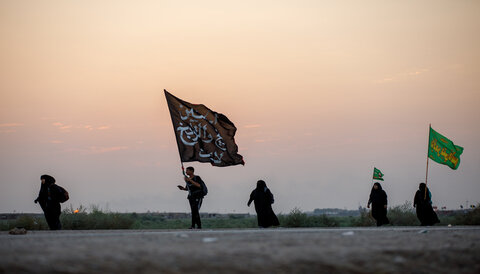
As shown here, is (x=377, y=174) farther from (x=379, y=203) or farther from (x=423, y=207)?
(x=379, y=203)

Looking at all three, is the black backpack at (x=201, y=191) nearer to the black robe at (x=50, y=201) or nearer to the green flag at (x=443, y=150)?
the black robe at (x=50, y=201)

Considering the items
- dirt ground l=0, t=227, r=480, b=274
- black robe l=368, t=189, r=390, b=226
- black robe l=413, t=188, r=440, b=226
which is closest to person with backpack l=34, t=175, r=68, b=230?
black robe l=368, t=189, r=390, b=226

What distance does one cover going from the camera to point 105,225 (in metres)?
33.9

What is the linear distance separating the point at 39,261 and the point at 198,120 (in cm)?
1575

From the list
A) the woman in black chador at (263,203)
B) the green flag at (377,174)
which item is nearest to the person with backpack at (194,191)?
the woman in black chador at (263,203)

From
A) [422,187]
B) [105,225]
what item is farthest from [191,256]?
[105,225]

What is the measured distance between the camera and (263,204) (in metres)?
29.2

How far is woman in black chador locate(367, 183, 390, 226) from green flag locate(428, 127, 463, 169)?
2.23 meters

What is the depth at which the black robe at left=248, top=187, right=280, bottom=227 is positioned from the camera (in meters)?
29.2

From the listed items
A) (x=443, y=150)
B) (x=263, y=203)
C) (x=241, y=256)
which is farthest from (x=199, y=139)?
(x=241, y=256)

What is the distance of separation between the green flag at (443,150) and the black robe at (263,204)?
238 inches

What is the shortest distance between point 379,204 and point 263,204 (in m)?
4.50

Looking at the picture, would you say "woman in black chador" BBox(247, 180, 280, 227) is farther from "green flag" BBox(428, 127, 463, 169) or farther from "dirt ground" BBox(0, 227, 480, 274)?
"dirt ground" BBox(0, 227, 480, 274)

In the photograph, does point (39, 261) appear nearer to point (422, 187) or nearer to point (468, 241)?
point (468, 241)
